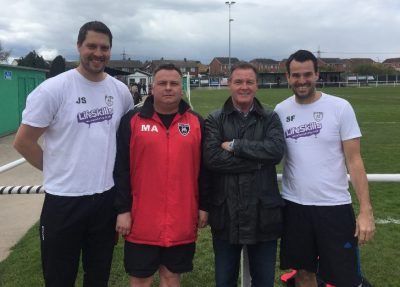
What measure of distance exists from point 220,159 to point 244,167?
16 cm

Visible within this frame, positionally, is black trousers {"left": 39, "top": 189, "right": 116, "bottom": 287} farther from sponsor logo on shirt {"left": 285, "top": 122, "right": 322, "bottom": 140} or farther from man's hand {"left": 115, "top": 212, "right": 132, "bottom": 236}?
sponsor logo on shirt {"left": 285, "top": 122, "right": 322, "bottom": 140}

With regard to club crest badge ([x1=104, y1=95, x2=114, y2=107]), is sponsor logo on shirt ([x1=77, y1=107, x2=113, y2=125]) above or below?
below

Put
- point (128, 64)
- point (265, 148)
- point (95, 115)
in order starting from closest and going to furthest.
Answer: point (265, 148)
point (95, 115)
point (128, 64)

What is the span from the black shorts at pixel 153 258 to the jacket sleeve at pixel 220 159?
0.60 meters

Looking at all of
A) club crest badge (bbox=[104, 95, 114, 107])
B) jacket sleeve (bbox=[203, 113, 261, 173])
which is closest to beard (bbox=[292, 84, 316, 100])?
jacket sleeve (bbox=[203, 113, 261, 173])

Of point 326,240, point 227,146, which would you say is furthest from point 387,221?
point 227,146

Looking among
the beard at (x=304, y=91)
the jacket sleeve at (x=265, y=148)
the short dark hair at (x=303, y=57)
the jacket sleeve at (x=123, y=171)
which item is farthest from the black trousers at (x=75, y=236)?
the short dark hair at (x=303, y=57)

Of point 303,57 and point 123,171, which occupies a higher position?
point 303,57

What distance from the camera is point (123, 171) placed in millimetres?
2832

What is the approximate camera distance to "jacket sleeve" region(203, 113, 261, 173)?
2.76m

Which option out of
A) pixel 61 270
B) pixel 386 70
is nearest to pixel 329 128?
pixel 61 270

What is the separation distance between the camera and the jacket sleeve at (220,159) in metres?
2.76

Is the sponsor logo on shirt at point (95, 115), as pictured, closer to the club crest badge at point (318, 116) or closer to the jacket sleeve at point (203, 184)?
the jacket sleeve at point (203, 184)

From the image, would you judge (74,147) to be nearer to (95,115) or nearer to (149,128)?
(95,115)
